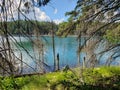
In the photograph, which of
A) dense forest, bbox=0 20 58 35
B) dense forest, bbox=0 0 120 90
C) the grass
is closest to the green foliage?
dense forest, bbox=0 0 120 90

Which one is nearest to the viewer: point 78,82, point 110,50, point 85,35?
point 78,82

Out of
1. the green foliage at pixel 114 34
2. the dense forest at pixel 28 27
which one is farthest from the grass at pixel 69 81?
the dense forest at pixel 28 27

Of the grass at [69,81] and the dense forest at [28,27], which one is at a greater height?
the dense forest at [28,27]

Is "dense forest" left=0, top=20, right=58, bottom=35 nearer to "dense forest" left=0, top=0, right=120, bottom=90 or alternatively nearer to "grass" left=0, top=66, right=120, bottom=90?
"dense forest" left=0, top=0, right=120, bottom=90

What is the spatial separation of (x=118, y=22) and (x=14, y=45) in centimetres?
759

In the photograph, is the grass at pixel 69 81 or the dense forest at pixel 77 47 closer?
the dense forest at pixel 77 47

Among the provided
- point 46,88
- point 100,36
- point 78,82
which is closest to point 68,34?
point 100,36

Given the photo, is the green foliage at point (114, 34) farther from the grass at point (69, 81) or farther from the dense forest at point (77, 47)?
A: the grass at point (69, 81)

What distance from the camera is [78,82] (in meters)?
8.84

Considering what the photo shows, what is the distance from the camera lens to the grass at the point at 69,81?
7.89m

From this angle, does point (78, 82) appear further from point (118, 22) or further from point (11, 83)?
point (118, 22)

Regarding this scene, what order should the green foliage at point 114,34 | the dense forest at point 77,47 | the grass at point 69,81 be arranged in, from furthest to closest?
1. the green foliage at point 114,34
2. the grass at point 69,81
3. the dense forest at point 77,47

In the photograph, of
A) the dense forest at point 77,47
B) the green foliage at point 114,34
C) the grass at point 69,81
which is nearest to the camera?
the dense forest at point 77,47

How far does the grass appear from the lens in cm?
789
